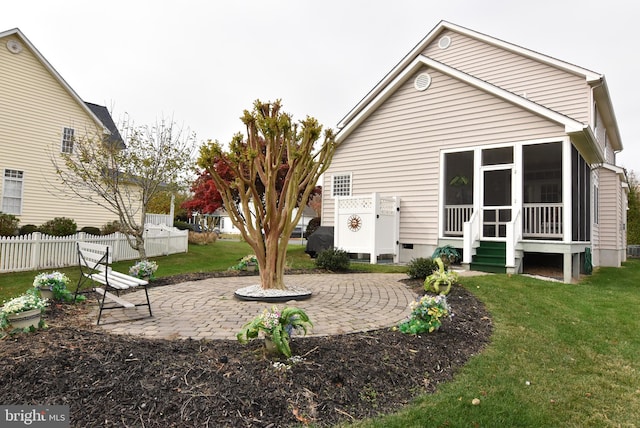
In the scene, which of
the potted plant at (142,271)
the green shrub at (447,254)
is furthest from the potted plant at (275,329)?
the green shrub at (447,254)

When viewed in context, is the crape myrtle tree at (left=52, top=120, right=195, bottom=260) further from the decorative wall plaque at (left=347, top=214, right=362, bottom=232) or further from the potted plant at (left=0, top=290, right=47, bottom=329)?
the potted plant at (left=0, top=290, right=47, bottom=329)

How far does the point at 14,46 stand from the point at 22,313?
1751 cm

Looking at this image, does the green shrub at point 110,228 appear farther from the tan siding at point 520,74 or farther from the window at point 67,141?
the tan siding at point 520,74

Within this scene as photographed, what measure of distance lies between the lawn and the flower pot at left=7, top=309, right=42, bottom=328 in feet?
12.5

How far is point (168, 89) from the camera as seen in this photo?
51.4ft

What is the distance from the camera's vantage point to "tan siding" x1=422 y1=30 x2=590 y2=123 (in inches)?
529

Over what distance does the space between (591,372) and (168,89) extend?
638 inches

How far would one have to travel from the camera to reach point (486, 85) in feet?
37.1

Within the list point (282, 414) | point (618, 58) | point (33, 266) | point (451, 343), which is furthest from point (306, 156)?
point (618, 58)

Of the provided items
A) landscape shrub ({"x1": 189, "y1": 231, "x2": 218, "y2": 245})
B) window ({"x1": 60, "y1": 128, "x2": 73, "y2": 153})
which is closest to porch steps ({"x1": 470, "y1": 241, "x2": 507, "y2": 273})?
landscape shrub ({"x1": 189, "y1": 231, "x2": 218, "y2": 245})

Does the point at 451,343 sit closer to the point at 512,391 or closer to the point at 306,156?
the point at 512,391

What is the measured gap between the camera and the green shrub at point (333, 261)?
10328 millimetres

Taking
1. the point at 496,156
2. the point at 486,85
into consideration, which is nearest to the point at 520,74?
the point at 496,156

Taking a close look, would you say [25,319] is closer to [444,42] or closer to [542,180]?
[542,180]
